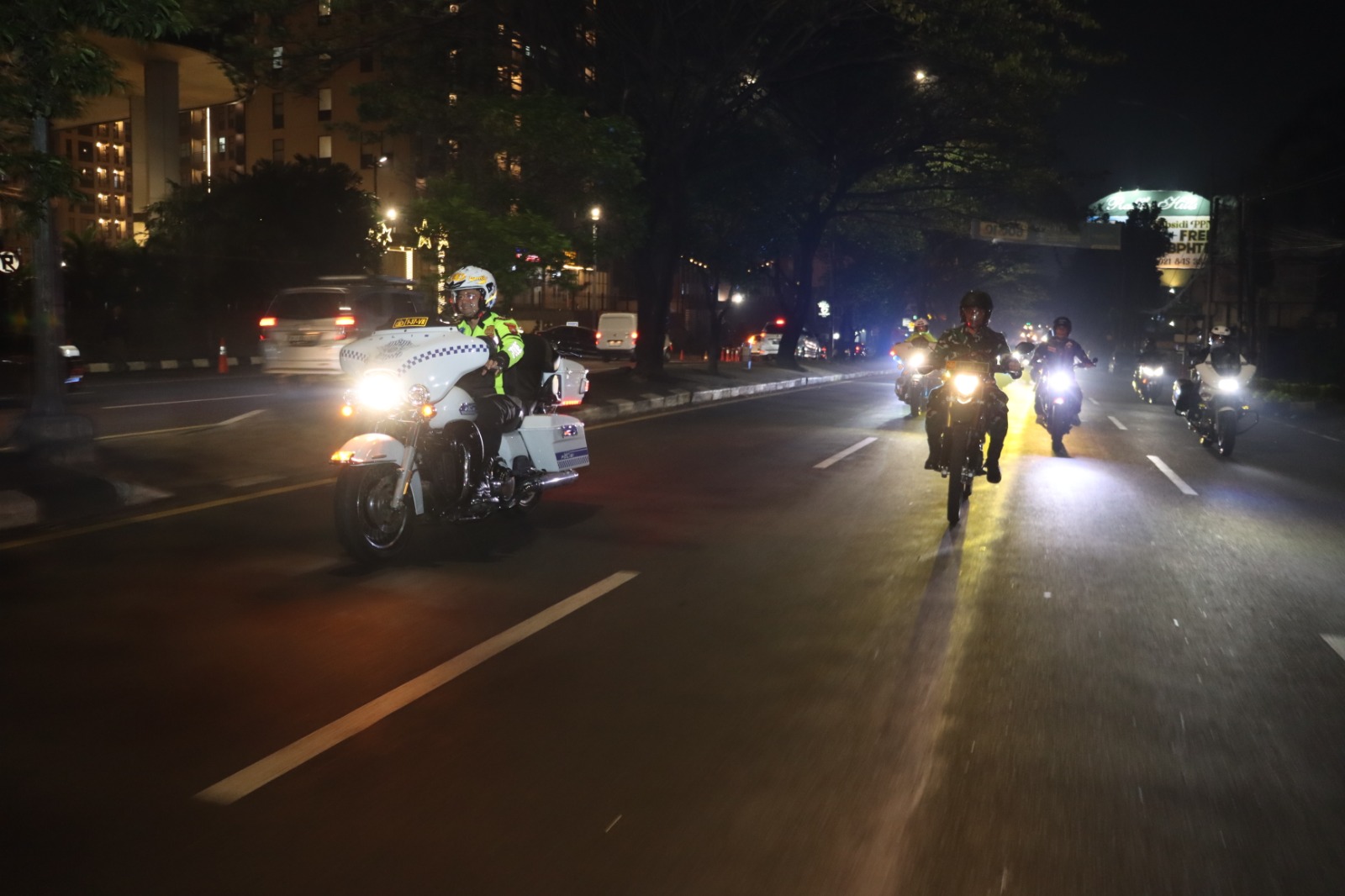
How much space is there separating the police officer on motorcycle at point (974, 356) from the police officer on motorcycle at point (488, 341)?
3739mm

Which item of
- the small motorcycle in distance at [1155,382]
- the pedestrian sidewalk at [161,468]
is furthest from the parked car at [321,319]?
the small motorcycle in distance at [1155,382]

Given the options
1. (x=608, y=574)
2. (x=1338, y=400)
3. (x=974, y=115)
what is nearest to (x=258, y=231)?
(x=974, y=115)

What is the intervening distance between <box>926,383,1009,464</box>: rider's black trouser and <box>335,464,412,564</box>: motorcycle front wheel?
4706 millimetres

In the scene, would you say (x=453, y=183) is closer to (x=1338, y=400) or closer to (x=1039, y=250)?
(x=1338, y=400)

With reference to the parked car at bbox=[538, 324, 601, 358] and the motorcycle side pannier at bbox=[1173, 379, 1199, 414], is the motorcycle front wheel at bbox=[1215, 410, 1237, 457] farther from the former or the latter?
the parked car at bbox=[538, 324, 601, 358]

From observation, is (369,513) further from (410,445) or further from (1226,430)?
(1226,430)

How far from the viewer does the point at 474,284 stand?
9453mm

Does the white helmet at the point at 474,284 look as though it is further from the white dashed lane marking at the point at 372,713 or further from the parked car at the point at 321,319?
the parked car at the point at 321,319

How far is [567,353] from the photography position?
12.0 metres

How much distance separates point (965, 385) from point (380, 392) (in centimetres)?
506

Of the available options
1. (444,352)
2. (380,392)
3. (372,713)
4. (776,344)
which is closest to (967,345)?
(444,352)

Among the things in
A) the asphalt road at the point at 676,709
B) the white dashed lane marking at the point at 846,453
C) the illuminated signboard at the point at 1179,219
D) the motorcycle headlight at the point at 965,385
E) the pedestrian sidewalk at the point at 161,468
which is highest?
the illuminated signboard at the point at 1179,219

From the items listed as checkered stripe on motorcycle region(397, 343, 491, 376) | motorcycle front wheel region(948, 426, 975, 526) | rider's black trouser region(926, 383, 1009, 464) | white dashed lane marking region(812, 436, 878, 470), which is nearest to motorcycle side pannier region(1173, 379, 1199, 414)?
white dashed lane marking region(812, 436, 878, 470)

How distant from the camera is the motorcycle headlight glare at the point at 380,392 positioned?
8.38m
